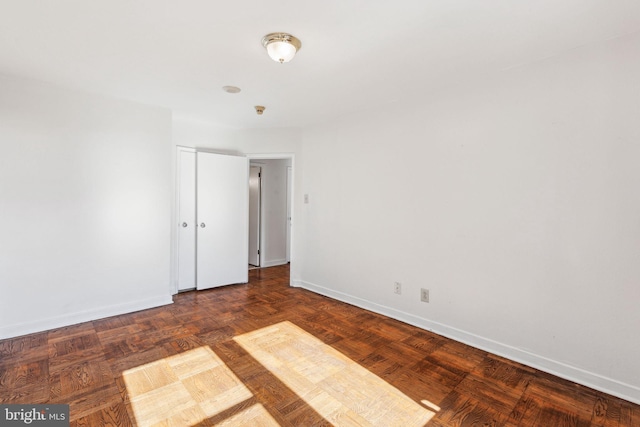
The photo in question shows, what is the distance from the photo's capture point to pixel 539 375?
2.30m

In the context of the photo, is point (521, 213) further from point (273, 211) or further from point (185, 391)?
point (273, 211)

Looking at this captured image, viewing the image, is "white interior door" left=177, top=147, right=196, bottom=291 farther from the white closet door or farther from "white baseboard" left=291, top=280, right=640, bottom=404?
"white baseboard" left=291, top=280, right=640, bottom=404

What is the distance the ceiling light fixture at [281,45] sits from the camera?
2064mm

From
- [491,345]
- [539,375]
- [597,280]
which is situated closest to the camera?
[597,280]

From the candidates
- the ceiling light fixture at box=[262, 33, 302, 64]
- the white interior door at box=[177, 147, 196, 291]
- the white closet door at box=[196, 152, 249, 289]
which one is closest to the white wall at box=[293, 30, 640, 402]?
the ceiling light fixture at box=[262, 33, 302, 64]

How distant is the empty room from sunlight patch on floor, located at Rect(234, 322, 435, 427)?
20mm

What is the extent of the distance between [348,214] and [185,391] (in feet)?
8.30

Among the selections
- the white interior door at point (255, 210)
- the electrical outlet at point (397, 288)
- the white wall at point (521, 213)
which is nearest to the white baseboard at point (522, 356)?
the white wall at point (521, 213)

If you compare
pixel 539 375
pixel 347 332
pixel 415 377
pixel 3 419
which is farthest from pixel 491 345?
pixel 3 419

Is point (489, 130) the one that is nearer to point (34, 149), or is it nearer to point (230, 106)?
point (230, 106)

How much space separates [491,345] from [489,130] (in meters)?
1.86

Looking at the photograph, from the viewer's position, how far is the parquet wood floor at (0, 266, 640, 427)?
185 cm

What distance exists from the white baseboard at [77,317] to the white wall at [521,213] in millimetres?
2534

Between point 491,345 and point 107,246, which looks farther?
point 107,246
